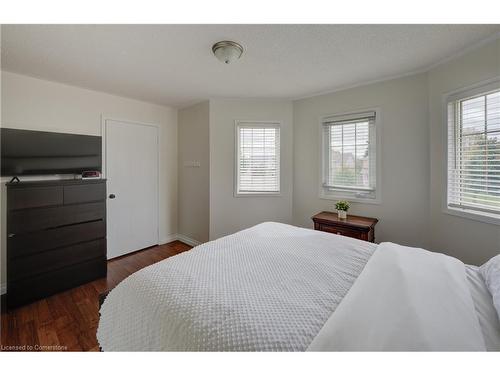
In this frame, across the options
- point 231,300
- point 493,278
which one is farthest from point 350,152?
point 231,300

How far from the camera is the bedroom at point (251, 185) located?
944 mm

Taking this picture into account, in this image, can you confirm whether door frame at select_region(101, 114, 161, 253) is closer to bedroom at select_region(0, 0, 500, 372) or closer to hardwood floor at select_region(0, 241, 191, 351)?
bedroom at select_region(0, 0, 500, 372)

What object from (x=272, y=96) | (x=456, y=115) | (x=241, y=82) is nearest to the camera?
(x=456, y=115)

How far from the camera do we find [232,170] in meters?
3.29

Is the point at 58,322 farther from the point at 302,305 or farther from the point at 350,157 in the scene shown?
the point at 350,157

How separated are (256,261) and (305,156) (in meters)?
2.17

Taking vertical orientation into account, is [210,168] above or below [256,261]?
above

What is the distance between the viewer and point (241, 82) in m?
2.61

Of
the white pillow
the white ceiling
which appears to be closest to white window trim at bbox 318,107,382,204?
the white ceiling

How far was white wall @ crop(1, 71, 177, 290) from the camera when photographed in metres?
2.30

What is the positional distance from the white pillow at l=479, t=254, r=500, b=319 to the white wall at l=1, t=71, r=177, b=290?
3.71 m

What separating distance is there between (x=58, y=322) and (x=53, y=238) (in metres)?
0.82
